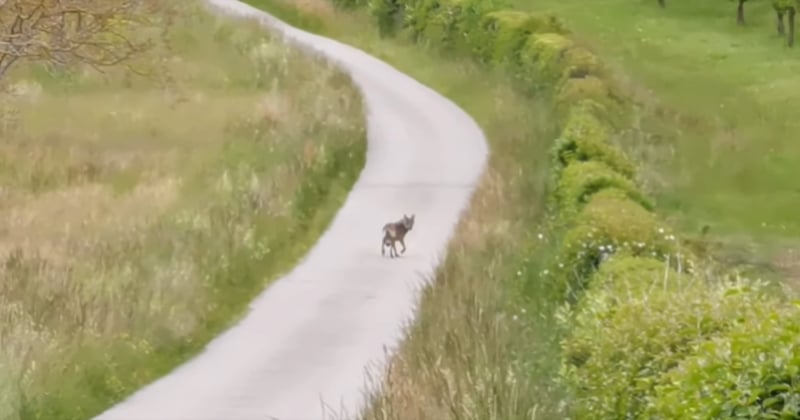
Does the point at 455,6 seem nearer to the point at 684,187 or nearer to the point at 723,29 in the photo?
the point at 723,29

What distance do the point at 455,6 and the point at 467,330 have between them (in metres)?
30.4

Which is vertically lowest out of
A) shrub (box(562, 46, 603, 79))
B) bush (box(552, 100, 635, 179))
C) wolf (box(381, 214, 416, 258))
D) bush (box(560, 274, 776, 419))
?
shrub (box(562, 46, 603, 79))

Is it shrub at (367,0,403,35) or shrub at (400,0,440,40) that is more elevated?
shrub at (400,0,440,40)

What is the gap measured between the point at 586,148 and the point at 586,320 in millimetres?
9023

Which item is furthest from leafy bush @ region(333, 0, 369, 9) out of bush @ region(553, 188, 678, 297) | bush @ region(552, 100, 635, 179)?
bush @ region(553, 188, 678, 297)

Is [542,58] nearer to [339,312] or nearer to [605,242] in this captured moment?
[339,312]

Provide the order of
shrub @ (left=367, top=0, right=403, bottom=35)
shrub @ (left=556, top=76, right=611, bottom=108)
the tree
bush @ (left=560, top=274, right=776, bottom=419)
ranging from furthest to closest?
shrub @ (left=367, top=0, right=403, bottom=35)
shrub @ (left=556, top=76, right=611, bottom=108)
the tree
bush @ (left=560, top=274, right=776, bottom=419)

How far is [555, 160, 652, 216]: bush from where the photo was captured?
50.6 feet

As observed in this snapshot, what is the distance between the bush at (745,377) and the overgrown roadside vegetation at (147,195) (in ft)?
21.6

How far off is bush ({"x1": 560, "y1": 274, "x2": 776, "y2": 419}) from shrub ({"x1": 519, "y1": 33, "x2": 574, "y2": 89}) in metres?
19.7

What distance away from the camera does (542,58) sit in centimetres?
3109

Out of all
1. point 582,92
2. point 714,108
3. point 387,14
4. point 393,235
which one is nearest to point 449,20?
point 387,14

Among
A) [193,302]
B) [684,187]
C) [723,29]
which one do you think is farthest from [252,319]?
[723,29]

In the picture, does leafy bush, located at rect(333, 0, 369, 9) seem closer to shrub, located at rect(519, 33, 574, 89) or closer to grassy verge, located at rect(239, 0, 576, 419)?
shrub, located at rect(519, 33, 574, 89)
